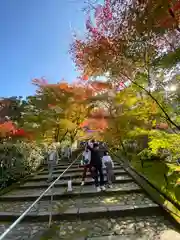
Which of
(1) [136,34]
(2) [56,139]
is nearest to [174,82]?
(1) [136,34]

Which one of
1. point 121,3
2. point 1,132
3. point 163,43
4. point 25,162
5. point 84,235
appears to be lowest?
point 84,235

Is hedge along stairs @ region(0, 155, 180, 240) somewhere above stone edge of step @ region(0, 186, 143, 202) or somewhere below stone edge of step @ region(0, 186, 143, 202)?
below

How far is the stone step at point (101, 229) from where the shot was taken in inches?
189

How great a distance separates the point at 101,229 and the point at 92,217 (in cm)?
76

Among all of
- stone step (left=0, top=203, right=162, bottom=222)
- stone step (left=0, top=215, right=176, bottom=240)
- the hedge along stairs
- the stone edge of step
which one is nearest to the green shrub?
the hedge along stairs

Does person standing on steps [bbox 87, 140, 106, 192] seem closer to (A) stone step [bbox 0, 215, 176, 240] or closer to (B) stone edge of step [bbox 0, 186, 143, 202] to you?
(B) stone edge of step [bbox 0, 186, 143, 202]

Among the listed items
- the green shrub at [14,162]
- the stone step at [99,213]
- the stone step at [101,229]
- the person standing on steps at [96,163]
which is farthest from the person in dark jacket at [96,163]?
the green shrub at [14,162]

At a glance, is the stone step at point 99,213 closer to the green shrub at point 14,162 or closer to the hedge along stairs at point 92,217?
the hedge along stairs at point 92,217

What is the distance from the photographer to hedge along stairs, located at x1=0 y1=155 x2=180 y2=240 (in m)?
4.98

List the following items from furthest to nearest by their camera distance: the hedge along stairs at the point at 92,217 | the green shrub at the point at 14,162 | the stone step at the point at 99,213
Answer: the green shrub at the point at 14,162 → the stone step at the point at 99,213 → the hedge along stairs at the point at 92,217

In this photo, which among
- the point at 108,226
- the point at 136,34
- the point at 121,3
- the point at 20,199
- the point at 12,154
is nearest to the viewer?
the point at 108,226

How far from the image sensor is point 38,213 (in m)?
6.22

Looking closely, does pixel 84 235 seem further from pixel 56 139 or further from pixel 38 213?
pixel 56 139

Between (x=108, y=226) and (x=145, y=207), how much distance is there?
1263mm
